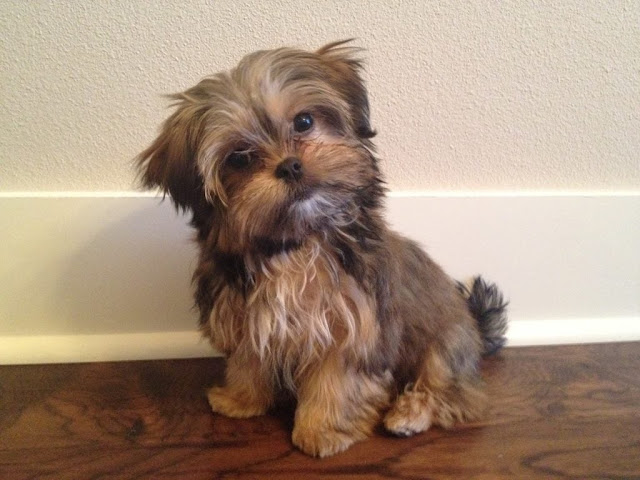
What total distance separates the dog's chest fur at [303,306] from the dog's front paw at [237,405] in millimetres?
216

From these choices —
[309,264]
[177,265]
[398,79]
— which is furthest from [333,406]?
[398,79]

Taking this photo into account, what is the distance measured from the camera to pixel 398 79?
1285 millimetres

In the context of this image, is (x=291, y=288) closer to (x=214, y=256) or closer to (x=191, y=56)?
(x=214, y=256)

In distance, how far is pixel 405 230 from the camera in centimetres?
140

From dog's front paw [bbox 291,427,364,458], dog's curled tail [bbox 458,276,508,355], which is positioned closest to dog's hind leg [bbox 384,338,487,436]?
dog's front paw [bbox 291,427,364,458]

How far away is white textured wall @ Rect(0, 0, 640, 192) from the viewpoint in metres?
1.19

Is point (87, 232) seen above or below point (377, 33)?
below

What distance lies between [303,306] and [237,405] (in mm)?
348

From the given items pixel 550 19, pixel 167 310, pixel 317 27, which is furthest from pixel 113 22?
pixel 550 19

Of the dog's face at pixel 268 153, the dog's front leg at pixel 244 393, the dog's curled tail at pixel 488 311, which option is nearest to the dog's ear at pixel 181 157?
the dog's face at pixel 268 153

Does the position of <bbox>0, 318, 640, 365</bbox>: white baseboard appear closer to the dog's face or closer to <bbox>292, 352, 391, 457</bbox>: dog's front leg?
<bbox>292, 352, 391, 457</bbox>: dog's front leg

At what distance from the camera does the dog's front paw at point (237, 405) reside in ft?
3.66

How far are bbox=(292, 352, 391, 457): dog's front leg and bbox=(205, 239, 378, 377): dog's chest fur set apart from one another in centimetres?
6

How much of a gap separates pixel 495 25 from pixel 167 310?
1.16 metres
